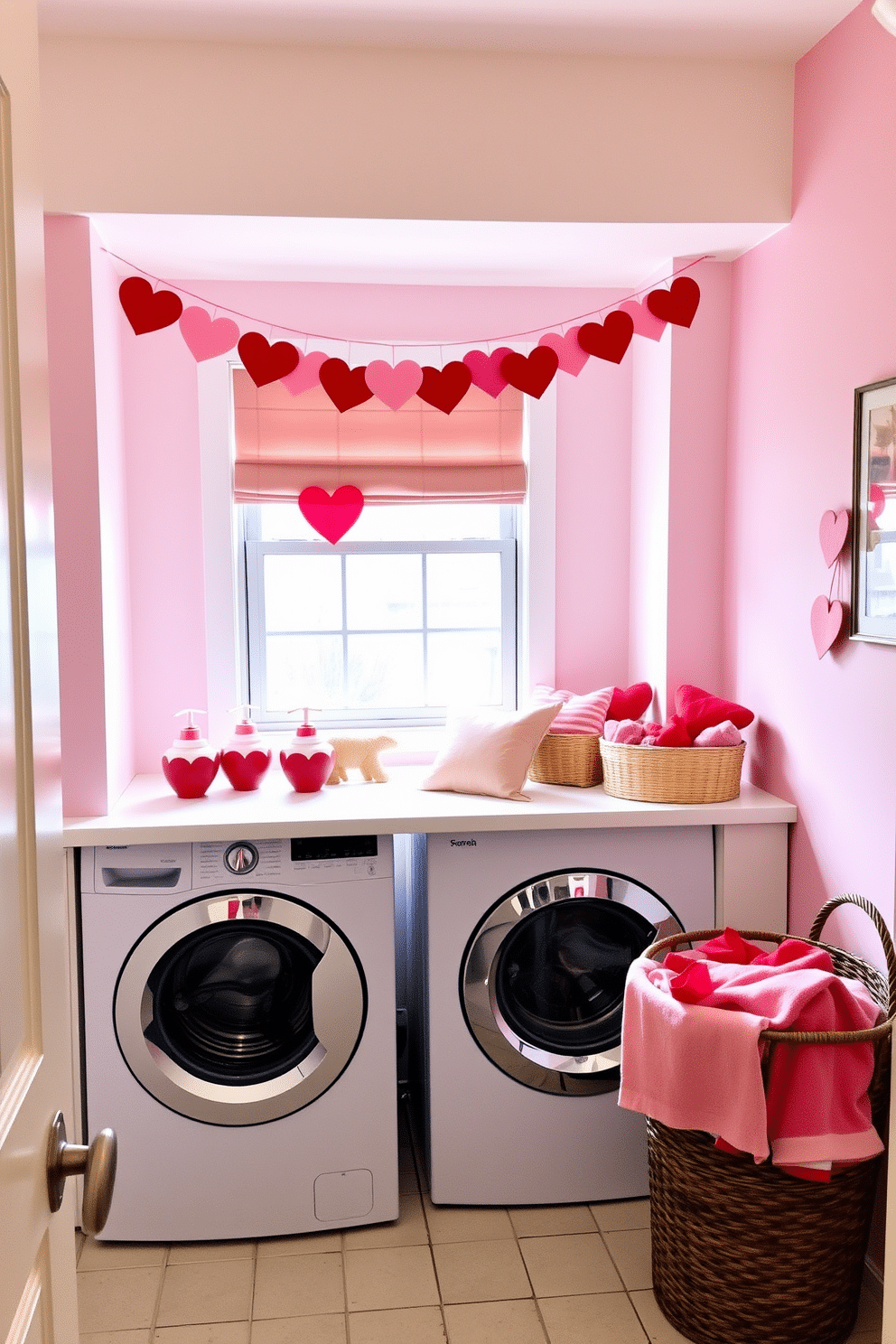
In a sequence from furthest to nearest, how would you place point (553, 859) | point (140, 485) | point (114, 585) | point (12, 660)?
point (140, 485), point (114, 585), point (553, 859), point (12, 660)

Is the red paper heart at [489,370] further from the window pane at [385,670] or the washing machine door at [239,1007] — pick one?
the washing machine door at [239,1007]

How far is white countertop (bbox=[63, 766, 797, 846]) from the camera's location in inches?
99.3

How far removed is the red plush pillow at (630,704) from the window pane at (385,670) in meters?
0.61

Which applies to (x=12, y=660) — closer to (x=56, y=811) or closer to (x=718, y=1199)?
(x=56, y=811)

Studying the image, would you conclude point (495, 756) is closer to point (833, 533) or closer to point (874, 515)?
point (833, 533)

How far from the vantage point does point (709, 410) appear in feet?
9.77

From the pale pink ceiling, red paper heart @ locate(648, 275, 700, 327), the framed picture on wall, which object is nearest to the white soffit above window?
red paper heart @ locate(648, 275, 700, 327)

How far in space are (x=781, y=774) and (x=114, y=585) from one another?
1729mm

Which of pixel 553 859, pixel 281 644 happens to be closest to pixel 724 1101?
pixel 553 859

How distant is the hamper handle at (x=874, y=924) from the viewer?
204 cm

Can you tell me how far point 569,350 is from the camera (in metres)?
2.94

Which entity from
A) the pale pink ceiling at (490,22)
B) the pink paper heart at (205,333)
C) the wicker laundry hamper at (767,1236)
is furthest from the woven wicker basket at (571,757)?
the pale pink ceiling at (490,22)

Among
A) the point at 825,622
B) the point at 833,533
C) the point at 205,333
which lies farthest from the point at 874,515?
the point at 205,333

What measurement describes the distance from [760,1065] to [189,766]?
1469 millimetres
